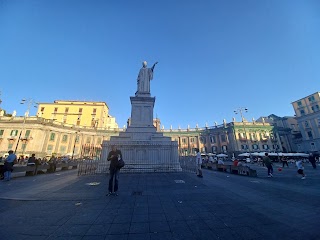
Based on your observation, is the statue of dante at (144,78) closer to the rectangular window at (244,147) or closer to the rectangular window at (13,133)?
the rectangular window at (13,133)

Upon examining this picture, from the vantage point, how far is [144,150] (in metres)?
13.8

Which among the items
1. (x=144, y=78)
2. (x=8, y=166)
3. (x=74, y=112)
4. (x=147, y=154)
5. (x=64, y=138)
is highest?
(x=74, y=112)

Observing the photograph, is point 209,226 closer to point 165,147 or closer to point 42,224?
point 42,224

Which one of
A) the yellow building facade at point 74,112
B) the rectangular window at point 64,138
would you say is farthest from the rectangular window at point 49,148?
the yellow building facade at point 74,112

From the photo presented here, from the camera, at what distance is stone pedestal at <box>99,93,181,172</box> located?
13.3 m

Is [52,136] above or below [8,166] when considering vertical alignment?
above

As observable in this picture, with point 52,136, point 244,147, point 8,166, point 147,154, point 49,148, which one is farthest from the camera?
point 244,147

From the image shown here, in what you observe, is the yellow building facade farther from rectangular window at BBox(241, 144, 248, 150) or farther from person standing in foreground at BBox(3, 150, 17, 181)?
rectangular window at BBox(241, 144, 248, 150)

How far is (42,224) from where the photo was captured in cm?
338

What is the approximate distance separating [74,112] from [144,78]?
52628mm

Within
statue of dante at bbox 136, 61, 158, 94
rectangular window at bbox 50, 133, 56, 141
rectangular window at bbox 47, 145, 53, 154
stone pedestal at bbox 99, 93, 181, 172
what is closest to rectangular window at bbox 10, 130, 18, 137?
rectangular window at bbox 50, 133, 56, 141

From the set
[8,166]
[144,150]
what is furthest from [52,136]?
[144,150]

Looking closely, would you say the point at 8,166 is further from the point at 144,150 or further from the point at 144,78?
the point at 144,78

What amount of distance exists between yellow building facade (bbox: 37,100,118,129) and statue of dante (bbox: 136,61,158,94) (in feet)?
143
